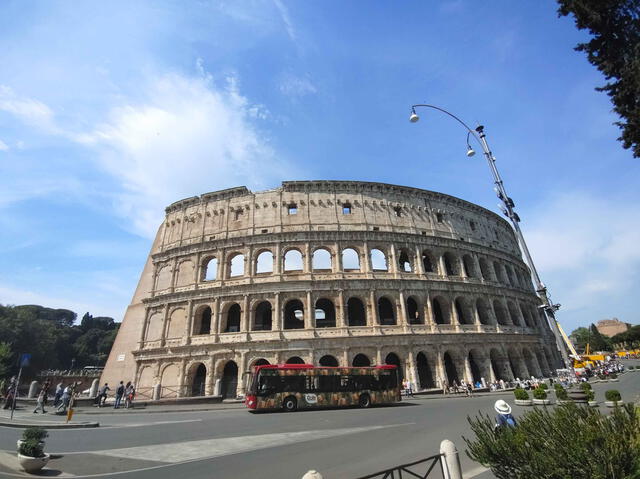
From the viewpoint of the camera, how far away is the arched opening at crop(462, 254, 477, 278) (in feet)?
101

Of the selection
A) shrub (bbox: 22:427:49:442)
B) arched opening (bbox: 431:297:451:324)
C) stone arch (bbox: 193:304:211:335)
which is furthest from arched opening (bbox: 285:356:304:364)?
shrub (bbox: 22:427:49:442)

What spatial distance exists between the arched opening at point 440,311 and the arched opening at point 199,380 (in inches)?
762

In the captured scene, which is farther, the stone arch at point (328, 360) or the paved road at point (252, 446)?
the stone arch at point (328, 360)

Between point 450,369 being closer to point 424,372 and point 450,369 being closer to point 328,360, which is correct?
point 424,372

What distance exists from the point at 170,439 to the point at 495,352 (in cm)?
2728

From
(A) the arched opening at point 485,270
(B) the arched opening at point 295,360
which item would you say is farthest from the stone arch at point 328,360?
(A) the arched opening at point 485,270

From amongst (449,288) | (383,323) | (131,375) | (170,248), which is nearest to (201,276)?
(170,248)

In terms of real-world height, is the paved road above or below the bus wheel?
below

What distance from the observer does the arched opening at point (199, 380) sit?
2474 cm

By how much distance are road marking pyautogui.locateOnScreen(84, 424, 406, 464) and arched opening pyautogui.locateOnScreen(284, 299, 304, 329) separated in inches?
672

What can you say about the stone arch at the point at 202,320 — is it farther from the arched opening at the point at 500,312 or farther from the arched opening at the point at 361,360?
the arched opening at the point at 500,312

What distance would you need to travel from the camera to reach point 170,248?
29703 millimetres

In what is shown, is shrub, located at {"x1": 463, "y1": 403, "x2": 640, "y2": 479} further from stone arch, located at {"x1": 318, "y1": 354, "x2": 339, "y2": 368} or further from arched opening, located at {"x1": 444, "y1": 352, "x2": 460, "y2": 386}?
arched opening, located at {"x1": 444, "y1": 352, "x2": 460, "y2": 386}

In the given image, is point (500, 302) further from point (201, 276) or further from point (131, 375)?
point (131, 375)
